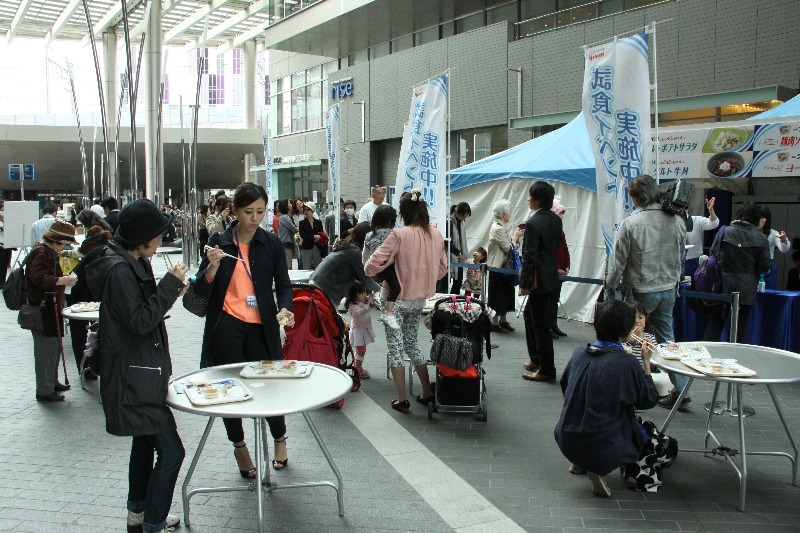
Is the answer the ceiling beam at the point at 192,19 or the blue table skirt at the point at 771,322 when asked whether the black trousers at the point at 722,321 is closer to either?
the blue table skirt at the point at 771,322

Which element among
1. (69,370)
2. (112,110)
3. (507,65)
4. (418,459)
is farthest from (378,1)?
(112,110)

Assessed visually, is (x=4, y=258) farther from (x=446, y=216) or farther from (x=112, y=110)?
(x=112, y=110)

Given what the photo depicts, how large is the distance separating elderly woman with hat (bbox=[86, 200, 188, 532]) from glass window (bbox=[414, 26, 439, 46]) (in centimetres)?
2011

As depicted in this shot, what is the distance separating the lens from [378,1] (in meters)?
21.3

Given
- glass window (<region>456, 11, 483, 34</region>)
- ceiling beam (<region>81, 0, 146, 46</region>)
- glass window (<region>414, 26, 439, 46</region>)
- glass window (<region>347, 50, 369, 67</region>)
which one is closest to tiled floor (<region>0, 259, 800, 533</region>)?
glass window (<region>456, 11, 483, 34</region>)

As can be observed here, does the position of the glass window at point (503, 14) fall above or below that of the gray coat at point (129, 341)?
above

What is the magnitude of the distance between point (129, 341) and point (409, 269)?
8.83 ft

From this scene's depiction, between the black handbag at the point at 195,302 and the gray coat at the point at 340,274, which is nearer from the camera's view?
the black handbag at the point at 195,302

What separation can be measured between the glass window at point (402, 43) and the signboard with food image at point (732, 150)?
1578 centimetres

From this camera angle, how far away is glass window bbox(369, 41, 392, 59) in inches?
961

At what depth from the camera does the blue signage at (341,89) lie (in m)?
25.8

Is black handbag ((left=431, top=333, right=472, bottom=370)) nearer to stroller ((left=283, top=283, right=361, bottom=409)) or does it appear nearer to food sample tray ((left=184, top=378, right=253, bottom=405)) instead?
stroller ((left=283, top=283, right=361, bottom=409))

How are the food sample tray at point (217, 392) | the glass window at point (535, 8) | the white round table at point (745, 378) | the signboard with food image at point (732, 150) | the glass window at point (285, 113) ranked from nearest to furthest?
the food sample tray at point (217, 392)
the white round table at point (745, 378)
the signboard with food image at point (732, 150)
the glass window at point (535, 8)
the glass window at point (285, 113)

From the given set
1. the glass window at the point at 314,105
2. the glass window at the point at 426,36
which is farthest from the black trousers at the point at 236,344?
the glass window at the point at 314,105
